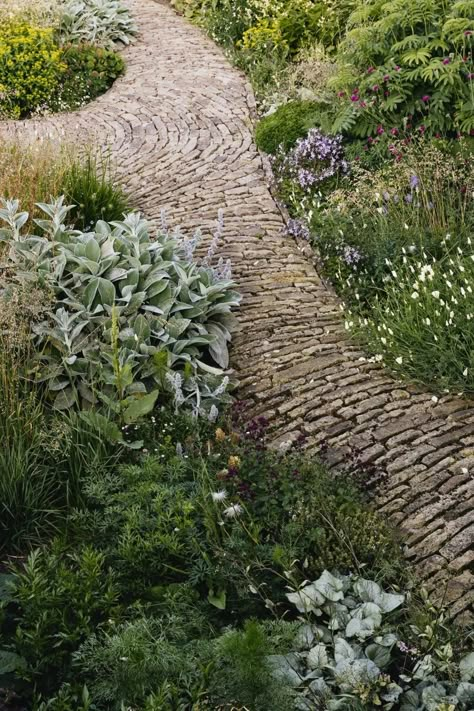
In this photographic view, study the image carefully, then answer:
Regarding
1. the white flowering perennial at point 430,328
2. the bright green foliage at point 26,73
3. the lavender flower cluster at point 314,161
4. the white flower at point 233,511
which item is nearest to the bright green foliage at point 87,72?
the bright green foliage at point 26,73

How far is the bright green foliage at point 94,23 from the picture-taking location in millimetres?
13188

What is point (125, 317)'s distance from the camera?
558cm

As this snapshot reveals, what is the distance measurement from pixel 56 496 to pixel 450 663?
2.25m

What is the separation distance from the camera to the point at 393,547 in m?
4.09

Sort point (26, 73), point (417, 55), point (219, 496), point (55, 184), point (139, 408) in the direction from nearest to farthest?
1. point (219, 496)
2. point (139, 408)
3. point (55, 184)
4. point (417, 55)
5. point (26, 73)

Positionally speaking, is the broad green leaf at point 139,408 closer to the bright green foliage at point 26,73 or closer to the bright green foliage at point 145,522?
the bright green foliage at point 145,522

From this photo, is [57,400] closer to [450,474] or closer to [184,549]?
[184,549]

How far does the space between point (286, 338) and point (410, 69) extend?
323cm

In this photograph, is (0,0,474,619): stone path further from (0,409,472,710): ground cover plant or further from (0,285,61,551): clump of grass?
(0,285,61,551): clump of grass

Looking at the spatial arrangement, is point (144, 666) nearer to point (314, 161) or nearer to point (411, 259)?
point (411, 259)

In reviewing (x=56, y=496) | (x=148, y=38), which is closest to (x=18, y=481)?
(x=56, y=496)

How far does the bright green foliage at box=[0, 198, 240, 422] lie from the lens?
5098 mm

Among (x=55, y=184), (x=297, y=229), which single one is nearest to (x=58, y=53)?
(x=55, y=184)

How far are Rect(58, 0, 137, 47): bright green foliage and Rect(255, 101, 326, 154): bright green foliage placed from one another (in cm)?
503
